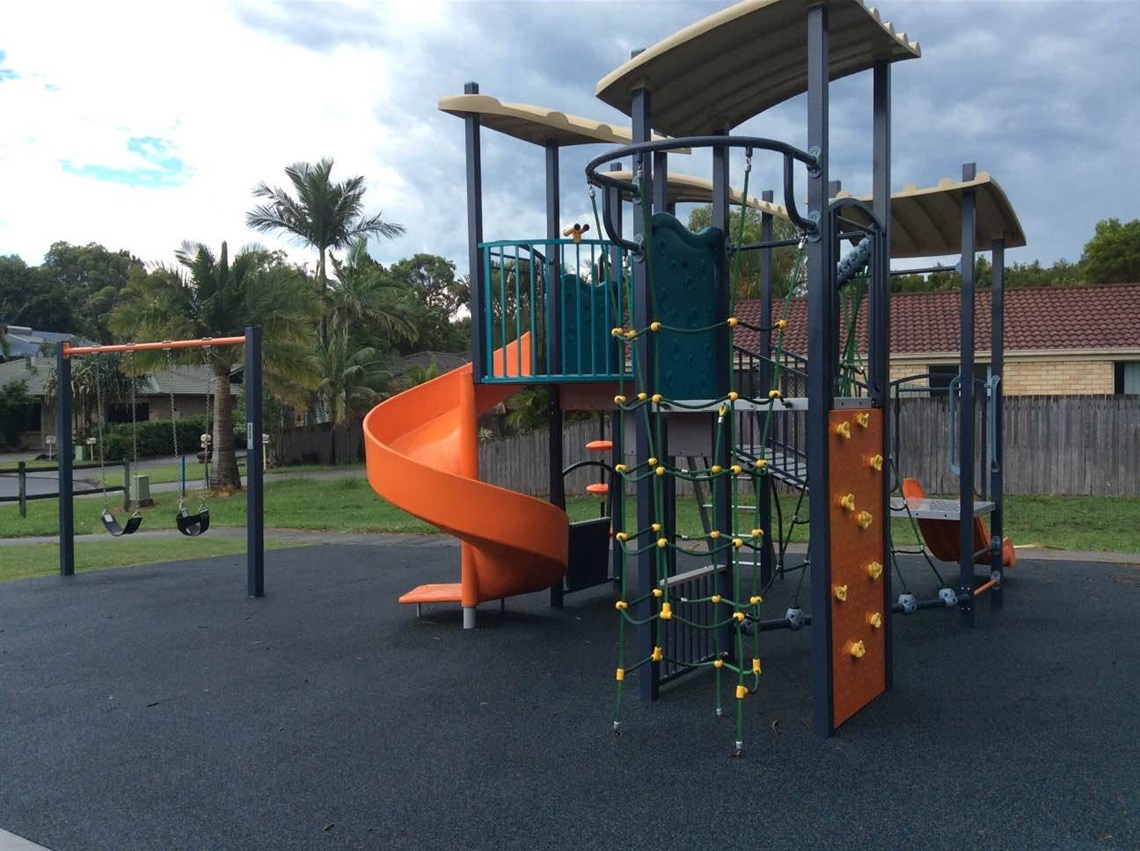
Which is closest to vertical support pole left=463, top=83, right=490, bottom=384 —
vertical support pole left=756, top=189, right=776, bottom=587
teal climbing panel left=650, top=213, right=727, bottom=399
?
teal climbing panel left=650, top=213, right=727, bottom=399

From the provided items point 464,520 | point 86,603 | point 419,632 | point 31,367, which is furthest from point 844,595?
point 31,367

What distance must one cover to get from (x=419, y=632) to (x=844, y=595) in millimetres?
3421

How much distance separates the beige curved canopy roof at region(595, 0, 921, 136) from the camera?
4383 millimetres

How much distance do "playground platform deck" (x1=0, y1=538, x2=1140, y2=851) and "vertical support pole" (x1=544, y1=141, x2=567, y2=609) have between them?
992 millimetres

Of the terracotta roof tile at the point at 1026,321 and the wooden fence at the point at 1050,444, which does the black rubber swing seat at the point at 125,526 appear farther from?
the terracotta roof tile at the point at 1026,321

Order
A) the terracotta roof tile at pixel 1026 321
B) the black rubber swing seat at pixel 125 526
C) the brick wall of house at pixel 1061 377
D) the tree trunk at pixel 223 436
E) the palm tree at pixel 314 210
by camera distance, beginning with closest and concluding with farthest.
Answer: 1. the black rubber swing seat at pixel 125 526
2. the brick wall of house at pixel 1061 377
3. the terracotta roof tile at pixel 1026 321
4. the tree trunk at pixel 223 436
5. the palm tree at pixel 314 210

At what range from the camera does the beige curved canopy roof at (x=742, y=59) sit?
14.4ft

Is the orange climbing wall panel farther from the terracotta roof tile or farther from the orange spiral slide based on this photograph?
the terracotta roof tile

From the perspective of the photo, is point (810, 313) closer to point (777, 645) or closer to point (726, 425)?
point (726, 425)

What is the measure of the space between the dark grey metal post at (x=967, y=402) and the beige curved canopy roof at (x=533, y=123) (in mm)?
2300

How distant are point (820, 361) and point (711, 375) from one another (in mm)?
884

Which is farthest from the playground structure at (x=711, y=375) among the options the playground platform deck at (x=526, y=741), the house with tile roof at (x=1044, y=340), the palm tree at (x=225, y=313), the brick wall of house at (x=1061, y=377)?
the palm tree at (x=225, y=313)

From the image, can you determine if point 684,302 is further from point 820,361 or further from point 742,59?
point 742,59

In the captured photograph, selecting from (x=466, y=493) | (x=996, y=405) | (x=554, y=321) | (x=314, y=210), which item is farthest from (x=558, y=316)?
(x=314, y=210)
